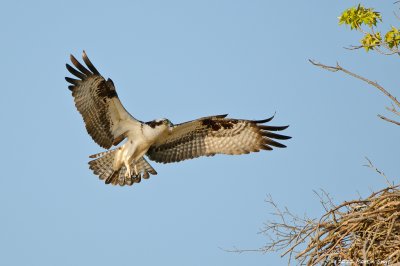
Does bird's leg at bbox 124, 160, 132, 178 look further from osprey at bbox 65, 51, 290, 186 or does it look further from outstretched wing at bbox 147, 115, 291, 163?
outstretched wing at bbox 147, 115, 291, 163

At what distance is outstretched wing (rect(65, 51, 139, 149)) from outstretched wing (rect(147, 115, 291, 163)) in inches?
26.9

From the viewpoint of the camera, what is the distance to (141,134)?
10312 millimetres

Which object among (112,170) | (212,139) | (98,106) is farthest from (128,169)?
(212,139)

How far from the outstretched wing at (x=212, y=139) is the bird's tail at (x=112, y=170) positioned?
0.27 metres

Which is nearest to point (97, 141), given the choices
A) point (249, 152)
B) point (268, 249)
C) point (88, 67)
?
point (88, 67)

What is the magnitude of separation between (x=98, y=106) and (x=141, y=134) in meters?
0.75

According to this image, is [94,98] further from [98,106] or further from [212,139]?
[212,139]

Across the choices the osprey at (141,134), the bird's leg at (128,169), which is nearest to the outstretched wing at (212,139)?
the osprey at (141,134)

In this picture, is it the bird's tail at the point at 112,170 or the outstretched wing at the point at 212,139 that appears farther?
the bird's tail at the point at 112,170

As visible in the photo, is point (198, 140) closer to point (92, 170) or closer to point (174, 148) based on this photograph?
point (174, 148)

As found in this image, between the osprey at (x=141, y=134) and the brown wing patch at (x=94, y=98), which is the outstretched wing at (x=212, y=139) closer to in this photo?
the osprey at (x=141, y=134)

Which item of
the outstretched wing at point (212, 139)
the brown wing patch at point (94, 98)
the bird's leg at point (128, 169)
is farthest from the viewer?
the bird's leg at point (128, 169)

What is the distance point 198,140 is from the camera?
1066 centimetres

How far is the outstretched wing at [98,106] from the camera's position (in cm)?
990
